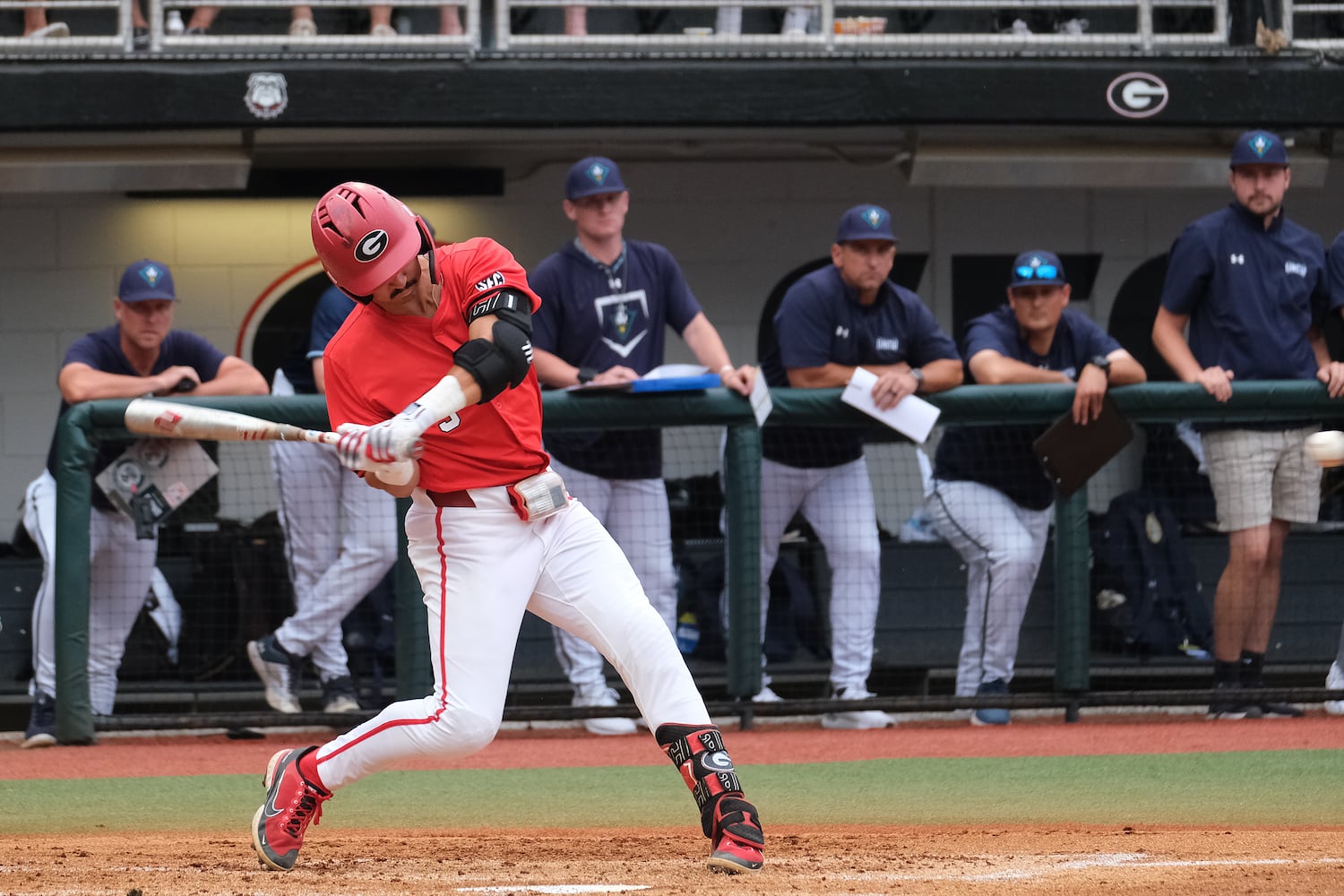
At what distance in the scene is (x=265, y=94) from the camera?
7.46 metres

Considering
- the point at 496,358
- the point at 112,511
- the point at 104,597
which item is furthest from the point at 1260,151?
the point at 104,597

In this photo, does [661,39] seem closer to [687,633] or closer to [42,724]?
[687,633]

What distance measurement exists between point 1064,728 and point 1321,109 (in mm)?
3375

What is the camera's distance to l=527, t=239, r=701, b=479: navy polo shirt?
6.27m

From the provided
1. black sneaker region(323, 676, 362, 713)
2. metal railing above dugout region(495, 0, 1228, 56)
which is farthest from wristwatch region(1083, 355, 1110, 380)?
black sneaker region(323, 676, 362, 713)

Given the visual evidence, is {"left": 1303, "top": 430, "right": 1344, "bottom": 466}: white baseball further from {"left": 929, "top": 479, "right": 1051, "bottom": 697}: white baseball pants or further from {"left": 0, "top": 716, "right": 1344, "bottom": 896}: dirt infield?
{"left": 929, "top": 479, "right": 1051, "bottom": 697}: white baseball pants

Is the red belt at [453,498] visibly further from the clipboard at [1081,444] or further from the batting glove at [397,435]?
the clipboard at [1081,444]

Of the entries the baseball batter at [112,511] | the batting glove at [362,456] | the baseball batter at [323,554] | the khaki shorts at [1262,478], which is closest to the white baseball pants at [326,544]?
the baseball batter at [323,554]

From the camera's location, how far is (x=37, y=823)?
4.72m

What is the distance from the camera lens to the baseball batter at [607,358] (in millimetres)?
6219

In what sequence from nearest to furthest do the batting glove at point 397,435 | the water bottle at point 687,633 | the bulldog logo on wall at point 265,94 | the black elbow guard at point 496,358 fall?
the batting glove at point 397,435 → the black elbow guard at point 496,358 → the water bottle at point 687,633 → the bulldog logo on wall at point 265,94

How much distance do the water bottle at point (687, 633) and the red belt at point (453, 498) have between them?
8.43 ft

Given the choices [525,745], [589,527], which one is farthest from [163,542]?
[589,527]

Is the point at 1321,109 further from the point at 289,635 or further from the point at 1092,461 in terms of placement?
the point at 289,635
